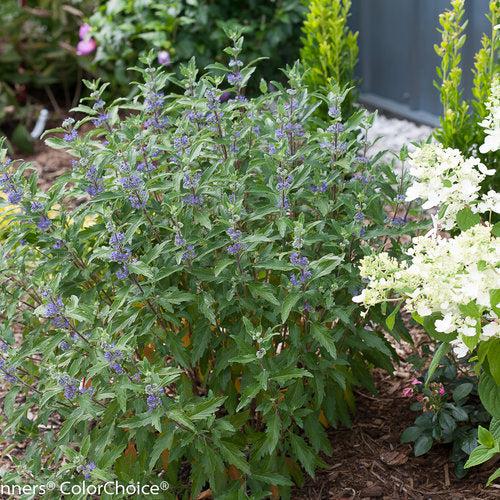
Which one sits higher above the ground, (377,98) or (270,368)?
(270,368)

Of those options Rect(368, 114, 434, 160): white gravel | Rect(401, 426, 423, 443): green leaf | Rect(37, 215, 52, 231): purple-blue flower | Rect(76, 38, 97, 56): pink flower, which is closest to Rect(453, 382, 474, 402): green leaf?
Rect(401, 426, 423, 443): green leaf

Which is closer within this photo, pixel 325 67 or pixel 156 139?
pixel 156 139

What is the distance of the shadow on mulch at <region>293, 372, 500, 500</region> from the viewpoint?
2.92 meters

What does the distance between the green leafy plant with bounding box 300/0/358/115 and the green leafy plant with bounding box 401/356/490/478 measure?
2.29 m

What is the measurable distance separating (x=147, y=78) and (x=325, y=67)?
7.37 feet

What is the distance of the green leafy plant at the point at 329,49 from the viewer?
4.96m

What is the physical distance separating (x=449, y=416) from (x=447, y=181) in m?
1.05

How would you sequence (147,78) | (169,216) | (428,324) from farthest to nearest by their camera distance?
1. (147,78)
2. (169,216)
3. (428,324)

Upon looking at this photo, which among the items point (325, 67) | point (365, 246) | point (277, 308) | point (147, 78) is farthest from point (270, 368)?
point (325, 67)

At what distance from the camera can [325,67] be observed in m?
4.97

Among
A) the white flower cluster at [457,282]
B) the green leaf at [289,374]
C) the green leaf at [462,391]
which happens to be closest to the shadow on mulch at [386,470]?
the green leaf at [462,391]

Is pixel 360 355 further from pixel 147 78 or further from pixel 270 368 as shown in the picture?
pixel 147 78

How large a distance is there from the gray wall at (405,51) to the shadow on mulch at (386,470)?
10.2ft

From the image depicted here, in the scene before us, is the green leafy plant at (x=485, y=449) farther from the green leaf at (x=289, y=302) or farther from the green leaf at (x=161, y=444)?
the green leaf at (x=161, y=444)
